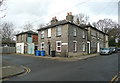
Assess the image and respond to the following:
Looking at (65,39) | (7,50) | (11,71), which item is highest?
(65,39)

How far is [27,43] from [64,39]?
14.7 metres

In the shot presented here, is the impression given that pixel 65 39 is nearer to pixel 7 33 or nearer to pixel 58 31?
pixel 58 31

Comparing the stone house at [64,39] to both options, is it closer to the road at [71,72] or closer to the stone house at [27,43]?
the stone house at [27,43]

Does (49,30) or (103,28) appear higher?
(103,28)

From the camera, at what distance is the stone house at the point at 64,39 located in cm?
2211

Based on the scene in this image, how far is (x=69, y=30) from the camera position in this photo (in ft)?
73.4

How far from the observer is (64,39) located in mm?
22312

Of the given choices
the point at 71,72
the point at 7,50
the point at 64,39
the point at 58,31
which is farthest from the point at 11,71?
the point at 7,50

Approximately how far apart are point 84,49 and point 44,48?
8.61 m

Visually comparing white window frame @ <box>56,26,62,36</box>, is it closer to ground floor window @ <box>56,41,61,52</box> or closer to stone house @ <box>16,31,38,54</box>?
ground floor window @ <box>56,41,61,52</box>

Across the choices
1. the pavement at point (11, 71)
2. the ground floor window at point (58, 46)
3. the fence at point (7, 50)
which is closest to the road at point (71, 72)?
the pavement at point (11, 71)

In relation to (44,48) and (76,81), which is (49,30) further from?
(76,81)

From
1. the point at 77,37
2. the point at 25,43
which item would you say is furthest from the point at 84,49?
the point at 25,43

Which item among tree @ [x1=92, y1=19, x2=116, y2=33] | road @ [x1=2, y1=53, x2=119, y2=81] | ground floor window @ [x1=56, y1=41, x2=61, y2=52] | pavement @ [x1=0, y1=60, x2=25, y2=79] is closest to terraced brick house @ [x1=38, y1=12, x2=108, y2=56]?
ground floor window @ [x1=56, y1=41, x2=61, y2=52]
